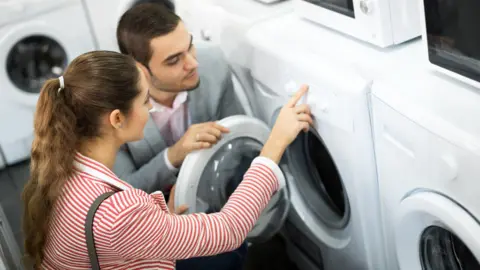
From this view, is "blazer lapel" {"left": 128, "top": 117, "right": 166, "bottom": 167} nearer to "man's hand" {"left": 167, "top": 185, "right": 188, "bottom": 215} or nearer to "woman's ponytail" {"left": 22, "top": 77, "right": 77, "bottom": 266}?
"man's hand" {"left": 167, "top": 185, "right": 188, "bottom": 215}

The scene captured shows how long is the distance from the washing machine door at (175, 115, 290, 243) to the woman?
0.24 metres

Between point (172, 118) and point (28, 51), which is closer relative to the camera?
point (172, 118)

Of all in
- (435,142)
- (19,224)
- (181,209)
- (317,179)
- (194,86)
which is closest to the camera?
(435,142)

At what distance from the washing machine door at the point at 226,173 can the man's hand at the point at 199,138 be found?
0.02 metres

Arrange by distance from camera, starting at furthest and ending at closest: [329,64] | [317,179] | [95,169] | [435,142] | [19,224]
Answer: [19,224] < [317,179] < [329,64] < [95,169] < [435,142]

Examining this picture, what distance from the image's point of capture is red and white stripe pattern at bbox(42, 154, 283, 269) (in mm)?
986

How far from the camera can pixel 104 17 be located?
8.15 feet

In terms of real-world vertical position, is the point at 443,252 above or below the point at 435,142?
below

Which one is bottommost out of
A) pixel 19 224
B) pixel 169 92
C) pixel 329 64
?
pixel 19 224

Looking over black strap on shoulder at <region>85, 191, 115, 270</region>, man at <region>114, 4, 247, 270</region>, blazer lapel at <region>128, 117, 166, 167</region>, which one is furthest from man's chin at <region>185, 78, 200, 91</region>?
black strap on shoulder at <region>85, 191, 115, 270</region>

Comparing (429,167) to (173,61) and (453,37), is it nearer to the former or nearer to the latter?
(453,37)

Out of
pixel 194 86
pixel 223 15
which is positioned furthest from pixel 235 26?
pixel 194 86

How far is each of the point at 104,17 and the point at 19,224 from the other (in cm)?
94

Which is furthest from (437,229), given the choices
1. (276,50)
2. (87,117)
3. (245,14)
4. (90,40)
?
(90,40)
